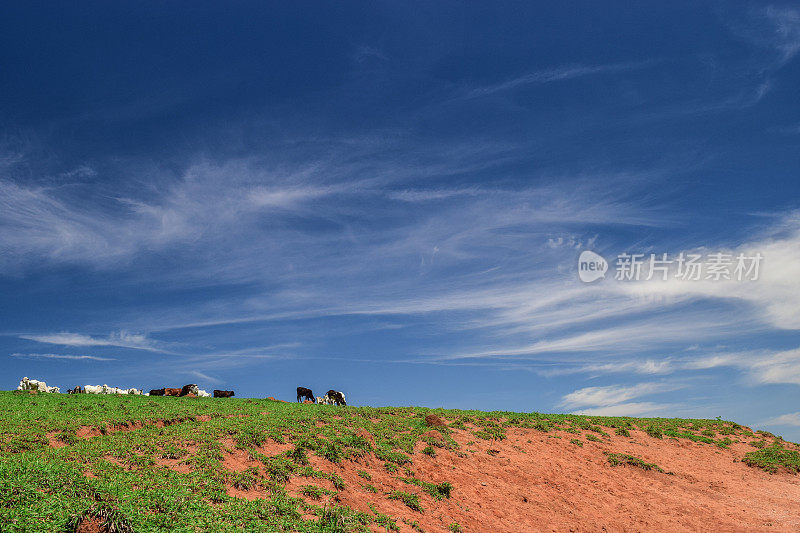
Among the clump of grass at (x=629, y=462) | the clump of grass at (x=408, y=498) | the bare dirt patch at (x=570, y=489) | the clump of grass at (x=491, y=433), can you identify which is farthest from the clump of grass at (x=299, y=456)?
the clump of grass at (x=629, y=462)

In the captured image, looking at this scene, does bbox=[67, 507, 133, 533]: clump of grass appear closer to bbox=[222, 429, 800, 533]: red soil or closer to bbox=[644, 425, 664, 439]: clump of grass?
bbox=[222, 429, 800, 533]: red soil

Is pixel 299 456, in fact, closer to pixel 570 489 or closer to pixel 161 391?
pixel 570 489

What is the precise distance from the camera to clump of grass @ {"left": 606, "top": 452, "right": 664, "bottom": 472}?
29953 mm

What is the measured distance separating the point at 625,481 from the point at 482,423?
905 cm

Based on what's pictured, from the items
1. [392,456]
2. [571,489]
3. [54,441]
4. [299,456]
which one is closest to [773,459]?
[571,489]

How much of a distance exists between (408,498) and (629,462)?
58.2 ft

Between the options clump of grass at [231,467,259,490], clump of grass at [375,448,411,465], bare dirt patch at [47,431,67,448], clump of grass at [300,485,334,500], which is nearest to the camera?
clump of grass at [231,467,259,490]

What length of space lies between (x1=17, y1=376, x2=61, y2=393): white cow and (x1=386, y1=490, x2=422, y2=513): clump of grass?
30.6 m

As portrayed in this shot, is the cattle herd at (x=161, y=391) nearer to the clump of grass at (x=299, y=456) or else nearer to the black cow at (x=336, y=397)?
the black cow at (x=336, y=397)

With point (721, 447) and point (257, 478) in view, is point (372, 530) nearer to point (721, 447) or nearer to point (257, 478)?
point (257, 478)

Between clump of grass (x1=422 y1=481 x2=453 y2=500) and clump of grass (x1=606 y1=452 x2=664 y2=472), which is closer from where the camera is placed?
clump of grass (x1=422 y1=481 x2=453 y2=500)

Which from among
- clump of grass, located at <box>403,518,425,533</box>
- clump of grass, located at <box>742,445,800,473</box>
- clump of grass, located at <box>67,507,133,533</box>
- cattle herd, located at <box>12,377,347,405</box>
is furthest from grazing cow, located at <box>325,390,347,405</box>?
clump of grass, located at <box>742,445,800,473</box>

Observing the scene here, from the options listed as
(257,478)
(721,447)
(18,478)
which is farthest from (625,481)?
(18,478)

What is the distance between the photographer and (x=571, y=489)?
25438mm
